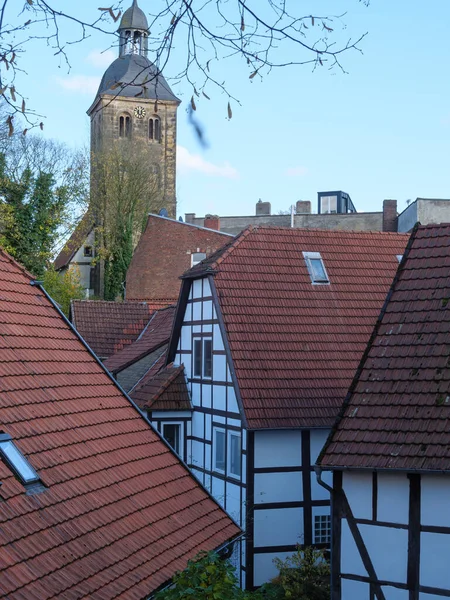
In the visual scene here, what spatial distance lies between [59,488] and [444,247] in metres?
7.35

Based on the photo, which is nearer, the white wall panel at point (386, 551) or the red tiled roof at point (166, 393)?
the white wall panel at point (386, 551)

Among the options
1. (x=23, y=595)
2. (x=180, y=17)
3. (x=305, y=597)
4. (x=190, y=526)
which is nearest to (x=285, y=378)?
(x=305, y=597)

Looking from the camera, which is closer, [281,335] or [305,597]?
[305,597]

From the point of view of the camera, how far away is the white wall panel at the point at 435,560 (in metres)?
11.1

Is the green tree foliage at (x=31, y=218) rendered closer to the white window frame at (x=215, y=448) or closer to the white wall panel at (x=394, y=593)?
the white window frame at (x=215, y=448)

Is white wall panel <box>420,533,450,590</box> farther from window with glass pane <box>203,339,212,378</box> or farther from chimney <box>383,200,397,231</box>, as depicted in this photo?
chimney <box>383,200,397,231</box>

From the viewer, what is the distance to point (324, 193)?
5272 centimetres

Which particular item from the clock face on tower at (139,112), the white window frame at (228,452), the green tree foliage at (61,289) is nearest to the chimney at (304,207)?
the green tree foliage at (61,289)

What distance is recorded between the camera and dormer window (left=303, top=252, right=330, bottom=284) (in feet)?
68.4

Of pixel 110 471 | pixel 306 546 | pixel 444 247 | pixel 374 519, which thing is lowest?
pixel 306 546

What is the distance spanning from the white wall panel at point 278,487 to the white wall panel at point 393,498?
20.2ft

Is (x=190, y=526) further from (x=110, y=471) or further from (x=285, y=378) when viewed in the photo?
(x=285, y=378)

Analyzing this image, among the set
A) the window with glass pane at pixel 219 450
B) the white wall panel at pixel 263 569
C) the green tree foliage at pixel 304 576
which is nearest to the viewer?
the green tree foliage at pixel 304 576

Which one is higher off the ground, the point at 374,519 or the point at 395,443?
the point at 395,443
